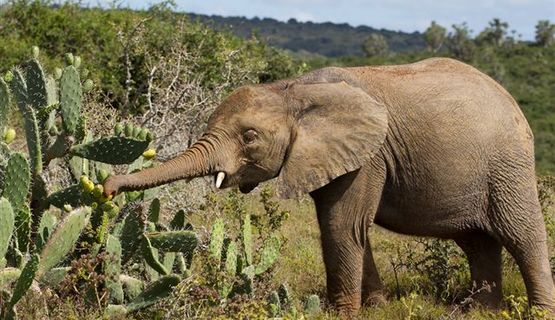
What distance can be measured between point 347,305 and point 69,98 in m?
2.22

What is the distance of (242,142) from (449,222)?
152cm

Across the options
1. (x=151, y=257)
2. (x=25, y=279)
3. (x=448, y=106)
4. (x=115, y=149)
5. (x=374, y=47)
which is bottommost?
(x=25, y=279)

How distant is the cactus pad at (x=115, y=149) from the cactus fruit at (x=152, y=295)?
0.73 metres

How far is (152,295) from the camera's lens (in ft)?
18.7

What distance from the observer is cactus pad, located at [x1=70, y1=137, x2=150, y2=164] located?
5539 mm

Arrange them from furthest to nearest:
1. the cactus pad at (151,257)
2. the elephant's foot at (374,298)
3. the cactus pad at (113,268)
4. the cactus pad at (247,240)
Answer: the elephant's foot at (374,298) → the cactus pad at (247,240) → the cactus pad at (151,257) → the cactus pad at (113,268)

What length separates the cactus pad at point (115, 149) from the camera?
218 inches

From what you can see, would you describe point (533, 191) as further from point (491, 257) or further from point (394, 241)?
point (394, 241)

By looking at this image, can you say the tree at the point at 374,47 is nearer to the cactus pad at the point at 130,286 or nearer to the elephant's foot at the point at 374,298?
the elephant's foot at the point at 374,298

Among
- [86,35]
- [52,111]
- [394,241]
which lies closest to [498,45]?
[86,35]

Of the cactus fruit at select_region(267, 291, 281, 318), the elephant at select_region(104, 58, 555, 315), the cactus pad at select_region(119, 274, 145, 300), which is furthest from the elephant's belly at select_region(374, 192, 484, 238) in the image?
the cactus pad at select_region(119, 274, 145, 300)

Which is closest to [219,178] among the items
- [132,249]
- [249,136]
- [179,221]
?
[249,136]

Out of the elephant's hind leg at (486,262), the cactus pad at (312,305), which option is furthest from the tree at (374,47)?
the cactus pad at (312,305)

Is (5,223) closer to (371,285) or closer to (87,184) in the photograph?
(87,184)
